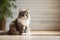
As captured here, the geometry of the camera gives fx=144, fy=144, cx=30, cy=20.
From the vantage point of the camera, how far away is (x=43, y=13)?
2.43 m

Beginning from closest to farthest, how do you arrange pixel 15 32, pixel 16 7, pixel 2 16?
pixel 15 32
pixel 2 16
pixel 16 7

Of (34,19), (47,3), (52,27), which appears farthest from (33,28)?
(47,3)

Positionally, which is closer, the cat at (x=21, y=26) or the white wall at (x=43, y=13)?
the cat at (x=21, y=26)

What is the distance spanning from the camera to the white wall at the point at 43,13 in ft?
7.93

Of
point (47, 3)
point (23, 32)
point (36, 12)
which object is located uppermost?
point (47, 3)

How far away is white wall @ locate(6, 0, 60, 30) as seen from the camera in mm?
2418

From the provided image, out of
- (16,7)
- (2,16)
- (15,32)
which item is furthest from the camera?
(16,7)

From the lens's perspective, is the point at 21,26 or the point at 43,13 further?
the point at 43,13

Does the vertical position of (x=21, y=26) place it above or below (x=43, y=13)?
below

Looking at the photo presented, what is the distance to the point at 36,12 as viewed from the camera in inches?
95.3

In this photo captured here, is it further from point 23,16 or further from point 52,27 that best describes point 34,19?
point 23,16

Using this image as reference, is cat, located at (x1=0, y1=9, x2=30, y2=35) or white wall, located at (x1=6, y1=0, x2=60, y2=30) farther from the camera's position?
white wall, located at (x1=6, y1=0, x2=60, y2=30)

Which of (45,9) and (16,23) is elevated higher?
(45,9)

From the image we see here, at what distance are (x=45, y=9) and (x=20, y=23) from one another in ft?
2.23
